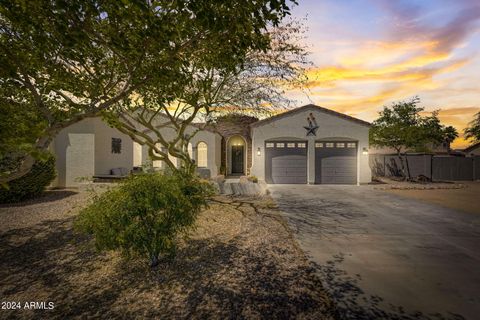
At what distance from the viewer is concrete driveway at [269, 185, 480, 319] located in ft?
12.3

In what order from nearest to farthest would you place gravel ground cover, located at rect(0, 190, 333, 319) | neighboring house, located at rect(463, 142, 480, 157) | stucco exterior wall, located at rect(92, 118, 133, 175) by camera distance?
gravel ground cover, located at rect(0, 190, 333, 319) → stucco exterior wall, located at rect(92, 118, 133, 175) → neighboring house, located at rect(463, 142, 480, 157)

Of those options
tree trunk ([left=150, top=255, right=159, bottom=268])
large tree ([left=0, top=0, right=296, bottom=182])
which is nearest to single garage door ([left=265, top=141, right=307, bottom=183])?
large tree ([left=0, top=0, right=296, bottom=182])

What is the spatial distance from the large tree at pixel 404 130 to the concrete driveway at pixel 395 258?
12106 millimetres

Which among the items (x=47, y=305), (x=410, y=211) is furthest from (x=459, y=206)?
(x=47, y=305)

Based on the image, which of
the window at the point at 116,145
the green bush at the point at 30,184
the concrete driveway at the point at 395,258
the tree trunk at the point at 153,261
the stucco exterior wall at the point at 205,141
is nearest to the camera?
the concrete driveway at the point at 395,258

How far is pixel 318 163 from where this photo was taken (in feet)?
59.7

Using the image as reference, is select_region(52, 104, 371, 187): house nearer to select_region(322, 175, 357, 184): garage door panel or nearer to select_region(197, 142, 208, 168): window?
select_region(322, 175, 357, 184): garage door panel

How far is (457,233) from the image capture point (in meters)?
7.13

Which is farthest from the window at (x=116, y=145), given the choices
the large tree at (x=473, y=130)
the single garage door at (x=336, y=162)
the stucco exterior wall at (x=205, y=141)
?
the large tree at (x=473, y=130)

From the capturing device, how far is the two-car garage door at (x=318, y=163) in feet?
59.5

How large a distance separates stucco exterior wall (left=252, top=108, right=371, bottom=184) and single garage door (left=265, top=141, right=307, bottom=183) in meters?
0.37

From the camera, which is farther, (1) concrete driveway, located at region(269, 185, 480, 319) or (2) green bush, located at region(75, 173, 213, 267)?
(2) green bush, located at region(75, 173, 213, 267)

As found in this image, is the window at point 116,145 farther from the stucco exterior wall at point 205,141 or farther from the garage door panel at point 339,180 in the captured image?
the garage door panel at point 339,180

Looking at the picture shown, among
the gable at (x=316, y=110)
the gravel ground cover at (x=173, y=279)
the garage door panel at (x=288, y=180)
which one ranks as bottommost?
the gravel ground cover at (x=173, y=279)
